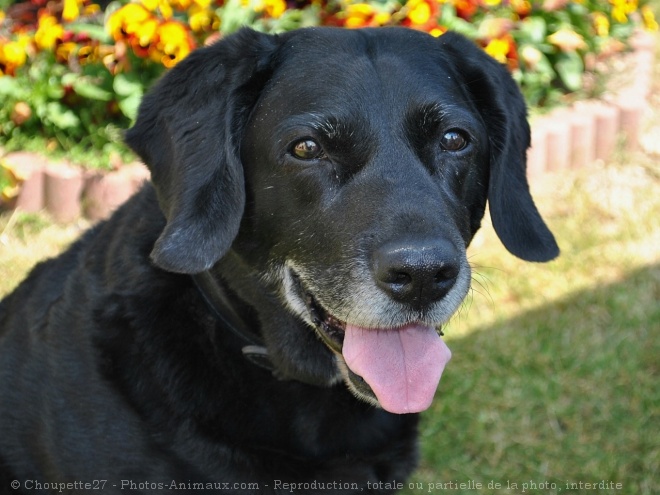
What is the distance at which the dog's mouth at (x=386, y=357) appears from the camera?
2.54 meters

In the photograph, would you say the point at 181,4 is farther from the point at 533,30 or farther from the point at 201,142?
the point at 201,142

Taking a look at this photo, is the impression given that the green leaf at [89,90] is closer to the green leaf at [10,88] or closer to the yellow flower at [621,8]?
the green leaf at [10,88]

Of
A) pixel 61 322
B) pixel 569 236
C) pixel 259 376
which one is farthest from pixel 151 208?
pixel 569 236

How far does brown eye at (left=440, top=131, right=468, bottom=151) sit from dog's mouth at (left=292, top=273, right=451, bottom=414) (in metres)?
0.54

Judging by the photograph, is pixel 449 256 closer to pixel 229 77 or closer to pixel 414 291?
pixel 414 291

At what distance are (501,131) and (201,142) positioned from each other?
3.24ft

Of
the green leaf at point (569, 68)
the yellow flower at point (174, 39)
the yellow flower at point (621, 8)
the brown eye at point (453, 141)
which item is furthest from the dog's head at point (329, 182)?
the yellow flower at point (621, 8)

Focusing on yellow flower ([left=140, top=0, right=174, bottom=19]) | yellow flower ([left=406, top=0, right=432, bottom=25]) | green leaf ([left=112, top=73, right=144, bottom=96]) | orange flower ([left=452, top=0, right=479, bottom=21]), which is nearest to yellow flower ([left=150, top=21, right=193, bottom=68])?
yellow flower ([left=140, top=0, right=174, bottom=19])

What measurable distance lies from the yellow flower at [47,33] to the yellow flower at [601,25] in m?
3.61

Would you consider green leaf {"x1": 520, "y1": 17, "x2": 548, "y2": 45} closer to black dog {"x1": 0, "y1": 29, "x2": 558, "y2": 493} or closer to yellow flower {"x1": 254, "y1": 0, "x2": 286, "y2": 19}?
yellow flower {"x1": 254, "y1": 0, "x2": 286, "y2": 19}

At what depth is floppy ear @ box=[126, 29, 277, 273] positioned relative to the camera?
252cm

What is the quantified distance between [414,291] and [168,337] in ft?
2.58

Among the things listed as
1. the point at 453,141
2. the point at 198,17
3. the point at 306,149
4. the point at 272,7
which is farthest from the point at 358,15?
the point at 306,149

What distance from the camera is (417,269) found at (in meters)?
2.32
